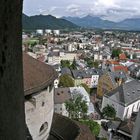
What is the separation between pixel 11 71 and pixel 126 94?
135ft

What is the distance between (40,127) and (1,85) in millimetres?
7538

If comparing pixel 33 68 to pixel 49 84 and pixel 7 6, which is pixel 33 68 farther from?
pixel 7 6

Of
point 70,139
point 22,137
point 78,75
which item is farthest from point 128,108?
point 22,137

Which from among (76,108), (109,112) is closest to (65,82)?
(109,112)

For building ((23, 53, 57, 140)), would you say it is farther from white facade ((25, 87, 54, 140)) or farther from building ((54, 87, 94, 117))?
building ((54, 87, 94, 117))

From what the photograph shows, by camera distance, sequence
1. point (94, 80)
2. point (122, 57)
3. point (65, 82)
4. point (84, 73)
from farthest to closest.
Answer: point (122, 57) < point (94, 80) < point (84, 73) < point (65, 82)

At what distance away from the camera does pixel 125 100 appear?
42.2 meters

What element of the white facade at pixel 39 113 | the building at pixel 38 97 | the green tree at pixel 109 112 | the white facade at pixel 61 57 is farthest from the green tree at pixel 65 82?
the white facade at pixel 39 113

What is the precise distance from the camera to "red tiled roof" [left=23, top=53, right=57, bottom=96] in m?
9.16

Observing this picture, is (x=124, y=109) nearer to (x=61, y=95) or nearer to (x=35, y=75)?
(x=61, y=95)

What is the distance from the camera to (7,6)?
2.62m

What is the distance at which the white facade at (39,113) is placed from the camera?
9.34m

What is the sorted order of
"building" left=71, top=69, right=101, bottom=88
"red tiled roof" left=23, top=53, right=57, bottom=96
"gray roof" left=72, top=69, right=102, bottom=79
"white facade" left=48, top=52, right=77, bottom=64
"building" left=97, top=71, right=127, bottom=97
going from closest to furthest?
"red tiled roof" left=23, top=53, right=57, bottom=96
"building" left=97, top=71, right=127, bottom=97
"building" left=71, top=69, right=101, bottom=88
"gray roof" left=72, top=69, right=102, bottom=79
"white facade" left=48, top=52, right=77, bottom=64

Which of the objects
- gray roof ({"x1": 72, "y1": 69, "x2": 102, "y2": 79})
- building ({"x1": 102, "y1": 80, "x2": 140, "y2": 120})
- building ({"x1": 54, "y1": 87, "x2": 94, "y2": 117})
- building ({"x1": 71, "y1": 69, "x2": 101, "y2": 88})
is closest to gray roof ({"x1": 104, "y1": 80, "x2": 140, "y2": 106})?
building ({"x1": 102, "y1": 80, "x2": 140, "y2": 120})
